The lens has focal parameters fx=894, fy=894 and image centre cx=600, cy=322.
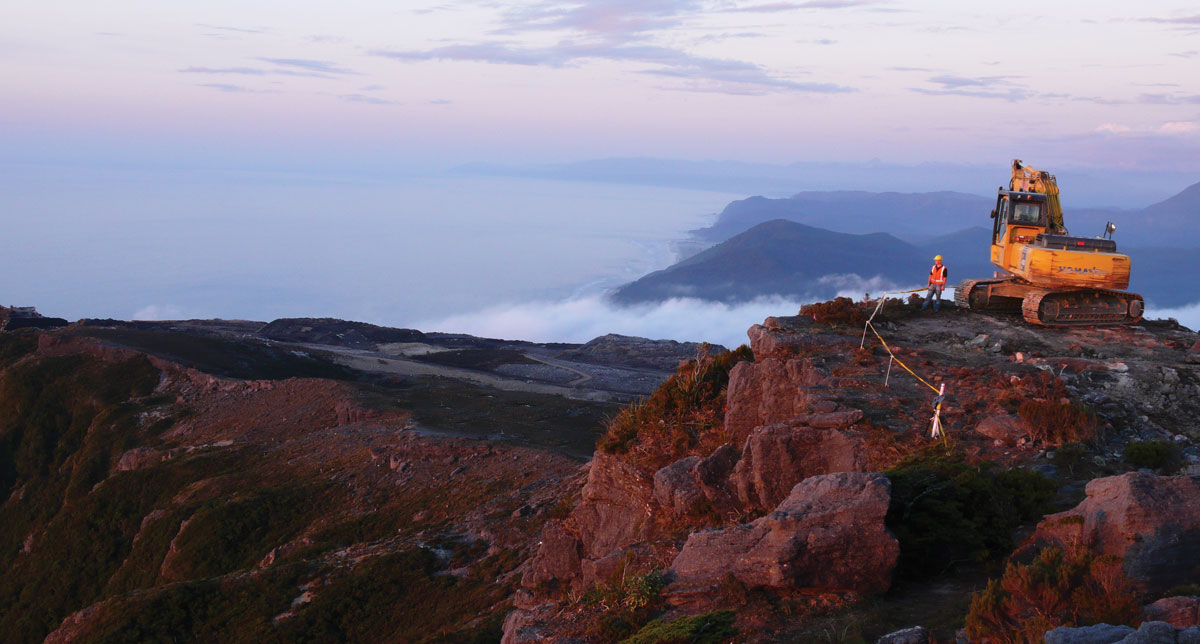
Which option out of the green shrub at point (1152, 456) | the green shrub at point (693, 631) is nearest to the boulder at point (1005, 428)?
the green shrub at point (1152, 456)

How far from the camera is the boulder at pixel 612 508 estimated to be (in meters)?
13.2

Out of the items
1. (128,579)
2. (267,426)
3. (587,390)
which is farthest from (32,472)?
(587,390)

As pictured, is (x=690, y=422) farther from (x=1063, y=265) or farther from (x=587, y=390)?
(x=587, y=390)

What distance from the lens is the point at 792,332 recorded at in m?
16.5

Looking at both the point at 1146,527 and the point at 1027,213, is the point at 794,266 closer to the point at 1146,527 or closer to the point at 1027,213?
the point at 1027,213

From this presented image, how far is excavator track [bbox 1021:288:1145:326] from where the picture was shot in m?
17.6

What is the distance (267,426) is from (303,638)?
17165mm

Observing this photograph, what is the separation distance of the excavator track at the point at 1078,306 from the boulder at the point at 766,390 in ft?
18.9

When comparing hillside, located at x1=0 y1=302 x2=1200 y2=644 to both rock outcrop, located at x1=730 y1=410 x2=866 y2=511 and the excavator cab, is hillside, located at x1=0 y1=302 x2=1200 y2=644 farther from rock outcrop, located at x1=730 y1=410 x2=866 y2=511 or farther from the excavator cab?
the excavator cab

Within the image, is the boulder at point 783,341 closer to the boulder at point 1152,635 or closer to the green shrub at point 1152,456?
the green shrub at point 1152,456

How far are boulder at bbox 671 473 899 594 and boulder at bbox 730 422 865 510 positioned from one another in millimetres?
2222

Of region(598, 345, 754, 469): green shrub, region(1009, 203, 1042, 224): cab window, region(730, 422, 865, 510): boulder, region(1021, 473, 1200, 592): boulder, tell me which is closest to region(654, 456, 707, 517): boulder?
region(730, 422, 865, 510): boulder

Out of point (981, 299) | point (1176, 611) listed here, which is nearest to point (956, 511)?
point (1176, 611)

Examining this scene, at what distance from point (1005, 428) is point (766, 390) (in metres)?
3.59
